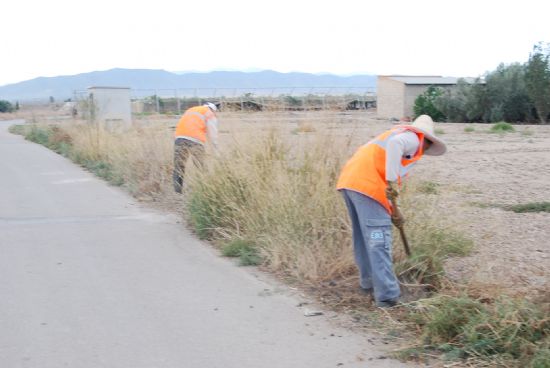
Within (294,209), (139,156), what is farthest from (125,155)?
(294,209)

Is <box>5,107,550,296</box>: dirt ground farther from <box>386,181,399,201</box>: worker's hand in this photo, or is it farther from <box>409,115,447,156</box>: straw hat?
<box>409,115,447,156</box>: straw hat

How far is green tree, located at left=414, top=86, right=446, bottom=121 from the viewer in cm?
4372

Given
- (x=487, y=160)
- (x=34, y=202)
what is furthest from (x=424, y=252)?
(x=487, y=160)

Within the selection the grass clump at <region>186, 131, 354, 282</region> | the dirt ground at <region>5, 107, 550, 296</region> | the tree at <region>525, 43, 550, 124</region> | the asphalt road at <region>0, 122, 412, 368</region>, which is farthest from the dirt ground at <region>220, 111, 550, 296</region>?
the tree at <region>525, 43, 550, 124</region>

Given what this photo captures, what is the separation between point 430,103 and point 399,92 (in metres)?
3.71

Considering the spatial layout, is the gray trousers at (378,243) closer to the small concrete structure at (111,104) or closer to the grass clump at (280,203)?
the grass clump at (280,203)

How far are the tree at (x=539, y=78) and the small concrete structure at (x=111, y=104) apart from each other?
834 inches

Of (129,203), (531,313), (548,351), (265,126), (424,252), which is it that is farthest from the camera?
(129,203)

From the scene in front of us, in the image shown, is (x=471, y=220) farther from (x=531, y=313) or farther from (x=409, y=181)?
(x=531, y=313)

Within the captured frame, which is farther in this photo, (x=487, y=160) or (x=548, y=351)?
(x=487, y=160)

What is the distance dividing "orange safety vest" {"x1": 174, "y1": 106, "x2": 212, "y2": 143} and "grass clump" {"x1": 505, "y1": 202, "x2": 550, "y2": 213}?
4.88 metres

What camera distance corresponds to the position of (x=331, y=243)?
7488 millimetres

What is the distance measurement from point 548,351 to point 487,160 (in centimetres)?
1377

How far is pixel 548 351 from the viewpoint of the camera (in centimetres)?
476
